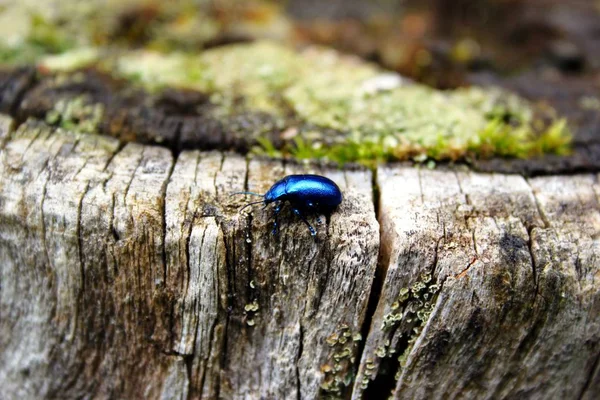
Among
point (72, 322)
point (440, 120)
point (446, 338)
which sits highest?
point (440, 120)

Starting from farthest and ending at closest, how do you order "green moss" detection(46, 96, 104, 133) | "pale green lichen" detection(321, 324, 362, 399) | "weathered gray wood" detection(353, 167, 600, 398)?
1. "green moss" detection(46, 96, 104, 133)
2. "pale green lichen" detection(321, 324, 362, 399)
3. "weathered gray wood" detection(353, 167, 600, 398)

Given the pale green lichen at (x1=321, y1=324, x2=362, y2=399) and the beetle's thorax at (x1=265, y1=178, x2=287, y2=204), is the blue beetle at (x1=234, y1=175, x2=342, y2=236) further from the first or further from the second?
the pale green lichen at (x1=321, y1=324, x2=362, y2=399)

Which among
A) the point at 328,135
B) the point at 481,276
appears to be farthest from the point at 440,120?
the point at 481,276

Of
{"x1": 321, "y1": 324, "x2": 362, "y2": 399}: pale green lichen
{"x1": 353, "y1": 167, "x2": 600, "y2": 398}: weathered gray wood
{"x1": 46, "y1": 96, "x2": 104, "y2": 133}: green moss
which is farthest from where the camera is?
{"x1": 46, "y1": 96, "x2": 104, "y2": 133}: green moss

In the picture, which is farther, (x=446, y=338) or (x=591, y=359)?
(x=591, y=359)

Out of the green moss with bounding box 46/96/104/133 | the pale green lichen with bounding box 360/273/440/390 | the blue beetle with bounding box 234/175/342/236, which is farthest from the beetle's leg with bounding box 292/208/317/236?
the green moss with bounding box 46/96/104/133

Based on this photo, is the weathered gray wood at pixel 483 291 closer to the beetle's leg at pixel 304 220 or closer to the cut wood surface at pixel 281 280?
the cut wood surface at pixel 281 280

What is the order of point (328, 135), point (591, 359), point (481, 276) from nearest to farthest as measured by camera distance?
point (481, 276)
point (591, 359)
point (328, 135)

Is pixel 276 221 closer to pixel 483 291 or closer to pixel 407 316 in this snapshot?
pixel 407 316

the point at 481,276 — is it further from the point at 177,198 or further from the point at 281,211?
the point at 177,198
